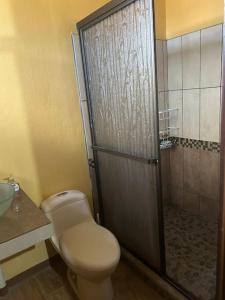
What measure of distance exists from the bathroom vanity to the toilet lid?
0.40 metres

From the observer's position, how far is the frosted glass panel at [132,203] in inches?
64.2

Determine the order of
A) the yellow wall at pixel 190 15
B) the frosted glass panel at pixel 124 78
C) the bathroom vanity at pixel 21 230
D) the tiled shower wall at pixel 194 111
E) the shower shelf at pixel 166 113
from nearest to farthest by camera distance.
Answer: the bathroom vanity at pixel 21 230, the frosted glass panel at pixel 124 78, the yellow wall at pixel 190 15, the tiled shower wall at pixel 194 111, the shower shelf at pixel 166 113

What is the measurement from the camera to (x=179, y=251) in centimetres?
205

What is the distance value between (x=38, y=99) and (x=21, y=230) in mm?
986

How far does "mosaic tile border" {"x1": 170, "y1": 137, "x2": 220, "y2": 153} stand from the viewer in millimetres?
2207

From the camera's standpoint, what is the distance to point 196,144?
92.4 inches

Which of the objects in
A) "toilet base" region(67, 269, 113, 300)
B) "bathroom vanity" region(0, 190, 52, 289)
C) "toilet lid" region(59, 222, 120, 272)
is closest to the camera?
"bathroom vanity" region(0, 190, 52, 289)

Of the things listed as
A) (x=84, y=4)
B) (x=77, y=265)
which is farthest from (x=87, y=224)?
(x=84, y=4)

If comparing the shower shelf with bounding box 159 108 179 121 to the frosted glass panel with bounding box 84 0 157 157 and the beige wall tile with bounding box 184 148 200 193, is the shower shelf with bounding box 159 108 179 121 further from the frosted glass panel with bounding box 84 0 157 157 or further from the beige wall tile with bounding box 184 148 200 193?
the frosted glass panel with bounding box 84 0 157 157

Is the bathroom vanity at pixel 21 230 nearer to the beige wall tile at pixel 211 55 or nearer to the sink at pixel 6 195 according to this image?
the sink at pixel 6 195

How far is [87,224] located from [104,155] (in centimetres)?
57

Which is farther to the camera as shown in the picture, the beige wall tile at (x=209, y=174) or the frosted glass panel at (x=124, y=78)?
the beige wall tile at (x=209, y=174)

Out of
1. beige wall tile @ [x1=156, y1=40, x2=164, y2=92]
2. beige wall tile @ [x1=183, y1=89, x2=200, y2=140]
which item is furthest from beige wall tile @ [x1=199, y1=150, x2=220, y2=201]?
beige wall tile @ [x1=156, y1=40, x2=164, y2=92]

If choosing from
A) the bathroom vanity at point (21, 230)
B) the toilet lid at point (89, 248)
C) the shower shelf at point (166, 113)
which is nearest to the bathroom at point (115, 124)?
the shower shelf at point (166, 113)
